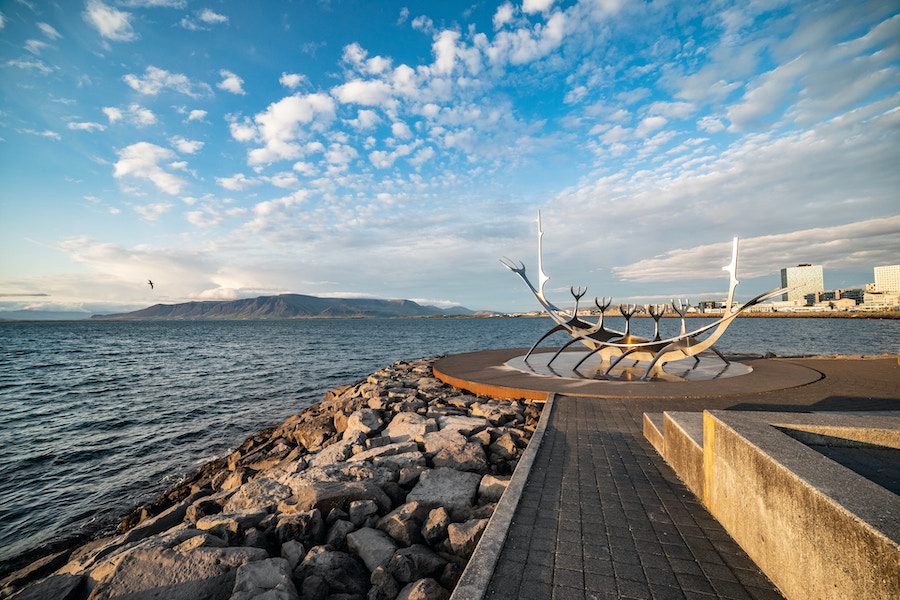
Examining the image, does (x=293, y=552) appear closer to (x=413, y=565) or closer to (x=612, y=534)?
(x=413, y=565)

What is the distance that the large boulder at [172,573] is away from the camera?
360cm

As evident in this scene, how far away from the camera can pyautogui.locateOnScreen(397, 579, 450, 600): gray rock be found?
3.31 meters

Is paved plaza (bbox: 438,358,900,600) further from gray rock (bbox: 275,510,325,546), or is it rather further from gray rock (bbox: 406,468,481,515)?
A: gray rock (bbox: 275,510,325,546)

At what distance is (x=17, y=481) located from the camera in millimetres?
10258

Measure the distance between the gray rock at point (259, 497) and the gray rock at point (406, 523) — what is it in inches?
64.3

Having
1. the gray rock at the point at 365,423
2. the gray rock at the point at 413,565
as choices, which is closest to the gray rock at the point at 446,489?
the gray rock at the point at 413,565

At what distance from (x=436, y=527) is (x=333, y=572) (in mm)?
1150

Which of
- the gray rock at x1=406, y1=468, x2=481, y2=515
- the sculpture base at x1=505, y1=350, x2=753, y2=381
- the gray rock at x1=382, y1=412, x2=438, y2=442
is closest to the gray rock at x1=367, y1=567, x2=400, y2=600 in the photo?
the gray rock at x1=406, y1=468, x2=481, y2=515

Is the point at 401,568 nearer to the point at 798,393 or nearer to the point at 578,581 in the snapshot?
the point at 578,581

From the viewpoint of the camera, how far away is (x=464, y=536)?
409 cm

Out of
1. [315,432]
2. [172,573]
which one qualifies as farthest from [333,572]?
[315,432]

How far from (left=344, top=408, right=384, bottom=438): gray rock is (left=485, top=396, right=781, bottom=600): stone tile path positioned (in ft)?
14.5

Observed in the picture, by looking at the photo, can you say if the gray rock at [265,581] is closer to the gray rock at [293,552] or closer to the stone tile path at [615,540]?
the gray rock at [293,552]

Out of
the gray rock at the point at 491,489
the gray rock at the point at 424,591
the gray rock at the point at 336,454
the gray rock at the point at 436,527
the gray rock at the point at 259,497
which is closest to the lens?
the gray rock at the point at 424,591
